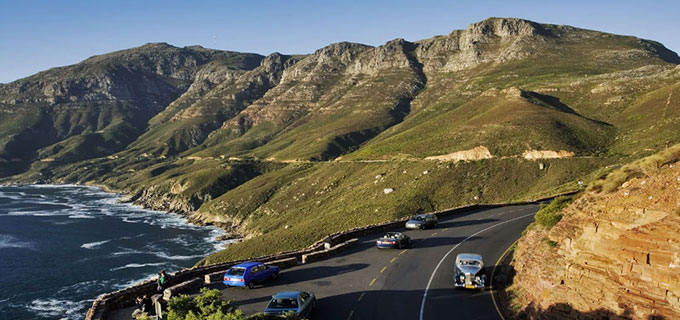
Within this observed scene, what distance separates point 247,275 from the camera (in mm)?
22109

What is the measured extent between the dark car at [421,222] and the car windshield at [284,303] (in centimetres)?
2191

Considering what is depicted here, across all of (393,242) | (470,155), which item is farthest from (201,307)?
(470,155)

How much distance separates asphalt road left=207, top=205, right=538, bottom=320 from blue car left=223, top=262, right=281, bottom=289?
15.0 inches

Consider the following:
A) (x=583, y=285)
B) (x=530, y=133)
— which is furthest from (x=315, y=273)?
(x=530, y=133)

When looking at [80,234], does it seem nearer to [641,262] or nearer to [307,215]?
[307,215]

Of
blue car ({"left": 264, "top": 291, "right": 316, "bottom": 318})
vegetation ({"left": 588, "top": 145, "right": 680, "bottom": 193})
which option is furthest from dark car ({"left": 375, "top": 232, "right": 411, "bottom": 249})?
vegetation ({"left": 588, "top": 145, "right": 680, "bottom": 193})

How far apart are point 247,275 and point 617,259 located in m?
17.3

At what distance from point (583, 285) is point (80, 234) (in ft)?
346

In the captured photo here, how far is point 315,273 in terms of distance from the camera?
24984mm

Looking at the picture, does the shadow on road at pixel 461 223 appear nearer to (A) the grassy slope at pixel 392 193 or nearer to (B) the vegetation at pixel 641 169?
(A) the grassy slope at pixel 392 193

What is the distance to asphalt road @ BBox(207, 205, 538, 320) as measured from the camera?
1925 centimetres

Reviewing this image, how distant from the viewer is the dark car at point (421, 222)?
3769 cm

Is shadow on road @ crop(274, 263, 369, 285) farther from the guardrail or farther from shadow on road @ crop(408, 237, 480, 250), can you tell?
shadow on road @ crop(408, 237, 480, 250)

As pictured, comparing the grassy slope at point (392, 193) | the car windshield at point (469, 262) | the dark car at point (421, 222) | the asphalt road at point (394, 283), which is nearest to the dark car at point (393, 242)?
the asphalt road at point (394, 283)
